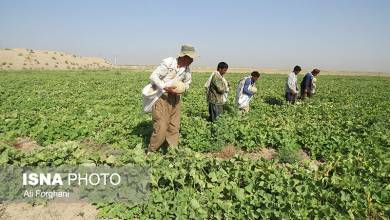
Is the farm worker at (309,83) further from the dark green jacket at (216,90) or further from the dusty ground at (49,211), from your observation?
the dusty ground at (49,211)

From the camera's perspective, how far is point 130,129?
304 inches

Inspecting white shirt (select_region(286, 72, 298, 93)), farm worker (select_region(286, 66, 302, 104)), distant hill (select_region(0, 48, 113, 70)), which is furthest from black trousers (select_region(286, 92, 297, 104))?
distant hill (select_region(0, 48, 113, 70))

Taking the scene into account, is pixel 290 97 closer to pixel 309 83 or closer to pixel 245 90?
pixel 309 83

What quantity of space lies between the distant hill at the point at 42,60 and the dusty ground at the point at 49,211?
5240 centimetres

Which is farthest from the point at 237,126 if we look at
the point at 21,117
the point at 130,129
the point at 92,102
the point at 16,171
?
the point at 92,102

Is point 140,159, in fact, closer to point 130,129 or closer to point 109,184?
point 109,184

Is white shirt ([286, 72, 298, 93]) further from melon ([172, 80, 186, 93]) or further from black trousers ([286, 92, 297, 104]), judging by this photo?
melon ([172, 80, 186, 93])

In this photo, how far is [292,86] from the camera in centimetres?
1141

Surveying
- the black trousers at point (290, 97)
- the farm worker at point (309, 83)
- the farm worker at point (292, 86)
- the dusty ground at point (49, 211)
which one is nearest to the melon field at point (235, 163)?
the dusty ground at point (49, 211)

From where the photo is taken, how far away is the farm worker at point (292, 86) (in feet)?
36.6

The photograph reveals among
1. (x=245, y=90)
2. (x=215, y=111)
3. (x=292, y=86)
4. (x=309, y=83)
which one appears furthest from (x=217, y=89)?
(x=309, y=83)

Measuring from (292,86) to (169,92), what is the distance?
6.80 meters

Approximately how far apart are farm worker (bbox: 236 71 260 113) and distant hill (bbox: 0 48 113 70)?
50.0 meters

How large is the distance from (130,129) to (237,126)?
235cm
